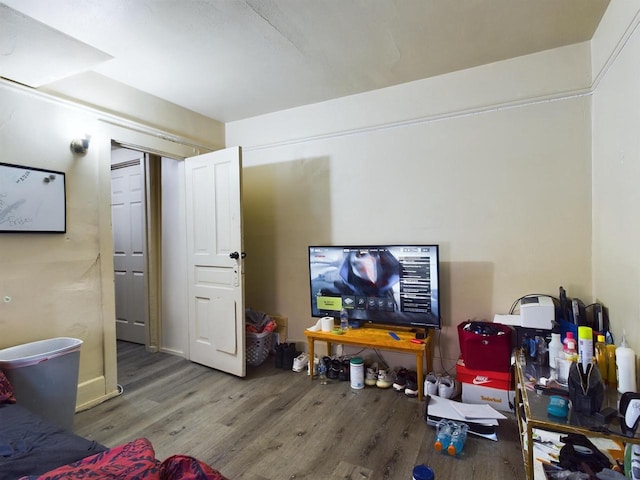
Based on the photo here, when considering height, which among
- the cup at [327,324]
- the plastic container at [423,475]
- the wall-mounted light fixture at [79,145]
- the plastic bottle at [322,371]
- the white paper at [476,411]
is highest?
A: the wall-mounted light fixture at [79,145]

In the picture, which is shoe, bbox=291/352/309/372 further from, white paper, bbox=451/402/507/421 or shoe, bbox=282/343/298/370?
white paper, bbox=451/402/507/421

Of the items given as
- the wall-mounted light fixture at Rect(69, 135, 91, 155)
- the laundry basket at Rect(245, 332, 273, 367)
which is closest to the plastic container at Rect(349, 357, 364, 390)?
the laundry basket at Rect(245, 332, 273, 367)

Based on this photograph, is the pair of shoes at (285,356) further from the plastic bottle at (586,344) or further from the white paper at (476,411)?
the plastic bottle at (586,344)

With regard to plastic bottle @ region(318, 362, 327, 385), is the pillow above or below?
above

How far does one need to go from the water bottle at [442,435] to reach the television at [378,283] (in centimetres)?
67

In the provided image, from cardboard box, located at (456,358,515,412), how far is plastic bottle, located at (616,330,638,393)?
72cm

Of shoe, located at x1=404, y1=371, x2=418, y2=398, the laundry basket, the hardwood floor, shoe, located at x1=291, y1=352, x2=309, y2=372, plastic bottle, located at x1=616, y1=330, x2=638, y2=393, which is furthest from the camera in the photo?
the laundry basket

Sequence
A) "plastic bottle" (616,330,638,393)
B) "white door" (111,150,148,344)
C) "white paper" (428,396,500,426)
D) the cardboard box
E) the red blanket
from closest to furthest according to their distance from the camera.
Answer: the red blanket < "plastic bottle" (616,330,638,393) < "white paper" (428,396,500,426) < the cardboard box < "white door" (111,150,148,344)

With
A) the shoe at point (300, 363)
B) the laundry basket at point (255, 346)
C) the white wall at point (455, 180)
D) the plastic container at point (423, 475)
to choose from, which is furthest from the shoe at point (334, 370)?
the plastic container at point (423, 475)

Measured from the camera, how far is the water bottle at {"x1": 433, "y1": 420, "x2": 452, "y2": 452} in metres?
1.86

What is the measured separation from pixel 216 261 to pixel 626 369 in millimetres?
2815

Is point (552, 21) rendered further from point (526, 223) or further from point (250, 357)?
point (250, 357)

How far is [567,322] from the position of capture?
206cm

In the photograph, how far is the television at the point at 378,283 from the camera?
253 centimetres
